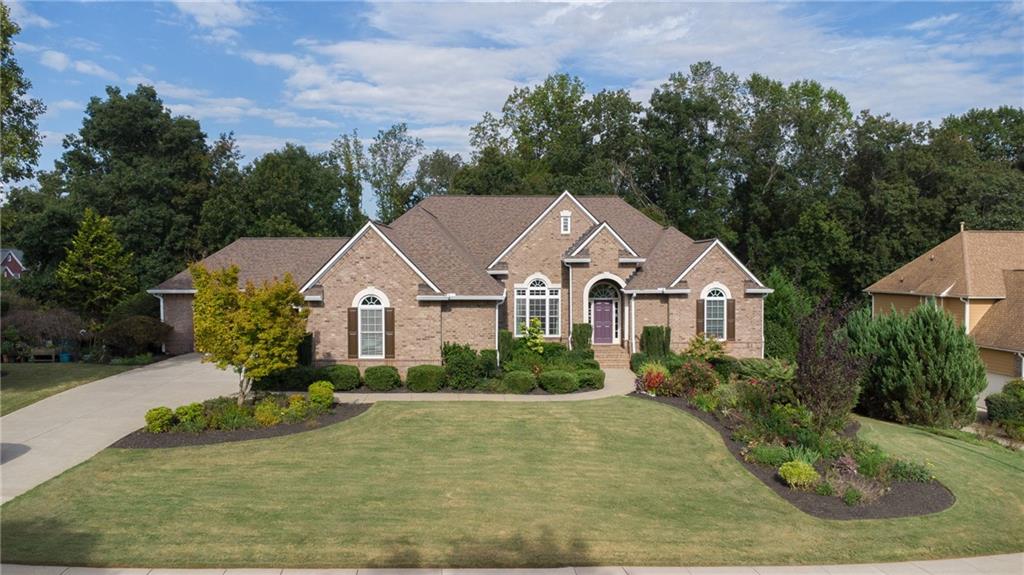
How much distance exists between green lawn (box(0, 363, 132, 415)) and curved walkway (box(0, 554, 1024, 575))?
13105mm

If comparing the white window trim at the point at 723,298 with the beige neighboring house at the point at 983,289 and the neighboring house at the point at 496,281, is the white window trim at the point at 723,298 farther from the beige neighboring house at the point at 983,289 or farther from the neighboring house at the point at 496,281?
the beige neighboring house at the point at 983,289

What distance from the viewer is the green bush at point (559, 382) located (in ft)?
78.1

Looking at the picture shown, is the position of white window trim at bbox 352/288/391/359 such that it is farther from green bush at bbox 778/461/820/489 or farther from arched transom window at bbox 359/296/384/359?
green bush at bbox 778/461/820/489

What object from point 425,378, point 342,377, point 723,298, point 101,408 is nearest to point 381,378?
point 342,377

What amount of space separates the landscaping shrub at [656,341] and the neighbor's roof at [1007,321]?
13.2m

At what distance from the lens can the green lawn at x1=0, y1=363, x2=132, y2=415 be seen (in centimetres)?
2178

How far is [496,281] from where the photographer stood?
91.9 feet

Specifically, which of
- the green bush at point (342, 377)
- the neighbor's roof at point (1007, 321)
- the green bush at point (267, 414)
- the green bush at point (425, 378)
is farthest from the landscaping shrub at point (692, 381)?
the neighbor's roof at point (1007, 321)

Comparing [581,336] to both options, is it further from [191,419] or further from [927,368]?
[191,419]

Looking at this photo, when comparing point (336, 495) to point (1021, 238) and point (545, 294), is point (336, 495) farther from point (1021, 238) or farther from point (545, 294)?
point (1021, 238)

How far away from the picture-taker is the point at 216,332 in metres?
18.6

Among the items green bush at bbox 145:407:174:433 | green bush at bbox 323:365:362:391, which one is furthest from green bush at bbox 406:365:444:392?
green bush at bbox 145:407:174:433

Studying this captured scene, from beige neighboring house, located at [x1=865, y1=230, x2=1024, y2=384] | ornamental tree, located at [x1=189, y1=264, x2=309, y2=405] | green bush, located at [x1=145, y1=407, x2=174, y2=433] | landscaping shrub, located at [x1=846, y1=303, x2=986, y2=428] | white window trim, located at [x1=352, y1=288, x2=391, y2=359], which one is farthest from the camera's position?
beige neighboring house, located at [x1=865, y1=230, x2=1024, y2=384]

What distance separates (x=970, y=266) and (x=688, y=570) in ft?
97.8
